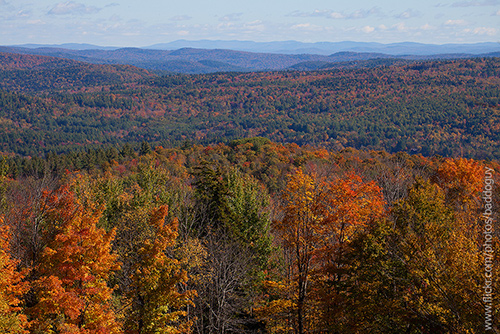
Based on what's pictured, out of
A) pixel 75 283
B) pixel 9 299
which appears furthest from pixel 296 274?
pixel 9 299

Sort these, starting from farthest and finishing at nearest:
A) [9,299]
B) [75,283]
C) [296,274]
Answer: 1. [296,274]
2. [75,283]
3. [9,299]

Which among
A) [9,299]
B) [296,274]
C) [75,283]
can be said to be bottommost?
[296,274]

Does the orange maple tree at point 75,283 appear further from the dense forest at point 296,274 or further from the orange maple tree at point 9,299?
the orange maple tree at point 9,299

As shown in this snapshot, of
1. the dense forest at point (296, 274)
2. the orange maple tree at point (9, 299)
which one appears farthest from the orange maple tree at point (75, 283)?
the orange maple tree at point (9, 299)

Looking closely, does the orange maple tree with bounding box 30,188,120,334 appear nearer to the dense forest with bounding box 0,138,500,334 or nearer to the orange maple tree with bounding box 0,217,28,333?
the dense forest with bounding box 0,138,500,334

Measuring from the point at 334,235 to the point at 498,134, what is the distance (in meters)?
209

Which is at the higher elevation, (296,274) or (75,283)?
(75,283)

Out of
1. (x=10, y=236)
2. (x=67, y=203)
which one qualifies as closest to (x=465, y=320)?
(x=67, y=203)

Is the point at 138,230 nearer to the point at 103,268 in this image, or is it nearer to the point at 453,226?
the point at 103,268

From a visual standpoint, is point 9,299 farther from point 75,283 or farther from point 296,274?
point 296,274

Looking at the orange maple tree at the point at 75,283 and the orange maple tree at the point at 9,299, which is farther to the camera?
the orange maple tree at the point at 75,283

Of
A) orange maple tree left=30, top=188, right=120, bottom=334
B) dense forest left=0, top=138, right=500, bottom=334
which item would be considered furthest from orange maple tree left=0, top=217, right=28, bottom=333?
orange maple tree left=30, top=188, right=120, bottom=334

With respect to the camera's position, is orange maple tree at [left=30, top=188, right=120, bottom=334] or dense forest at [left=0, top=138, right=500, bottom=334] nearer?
dense forest at [left=0, top=138, right=500, bottom=334]

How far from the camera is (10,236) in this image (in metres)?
23.0
